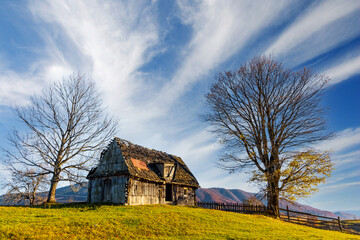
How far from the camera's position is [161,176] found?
88.9ft

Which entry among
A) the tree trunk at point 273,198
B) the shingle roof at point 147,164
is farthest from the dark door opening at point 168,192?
the tree trunk at point 273,198

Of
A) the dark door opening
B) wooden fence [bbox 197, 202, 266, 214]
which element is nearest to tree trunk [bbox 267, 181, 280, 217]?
wooden fence [bbox 197, 202, 266, 214]

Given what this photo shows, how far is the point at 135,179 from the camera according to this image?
2320 cm

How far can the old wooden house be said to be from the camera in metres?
22.6

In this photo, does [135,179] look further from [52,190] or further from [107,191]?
[52,190]

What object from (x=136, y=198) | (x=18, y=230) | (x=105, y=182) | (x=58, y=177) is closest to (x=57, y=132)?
(x=58, y=177)

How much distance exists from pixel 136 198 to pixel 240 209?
40.3 feet

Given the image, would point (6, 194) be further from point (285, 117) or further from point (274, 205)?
point (285, 117)

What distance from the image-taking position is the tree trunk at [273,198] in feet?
74.5

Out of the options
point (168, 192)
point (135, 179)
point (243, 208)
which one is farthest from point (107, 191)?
point (243, 208)

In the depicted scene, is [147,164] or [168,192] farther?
[168,192]

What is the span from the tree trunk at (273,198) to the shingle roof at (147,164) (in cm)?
1055

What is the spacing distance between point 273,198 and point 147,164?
14.7 meters

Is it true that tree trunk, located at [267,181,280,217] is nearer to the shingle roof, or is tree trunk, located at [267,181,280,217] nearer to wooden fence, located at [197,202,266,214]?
wooden fence, located at [197,202,266,214]
